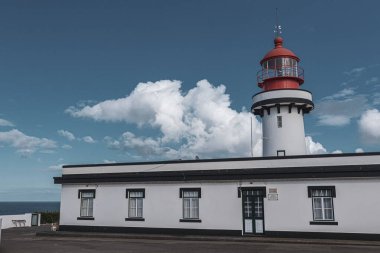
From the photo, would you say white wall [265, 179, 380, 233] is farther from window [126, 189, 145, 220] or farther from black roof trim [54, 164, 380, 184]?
window [126, 189, 145, 220]

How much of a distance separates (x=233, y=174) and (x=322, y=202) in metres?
4.50

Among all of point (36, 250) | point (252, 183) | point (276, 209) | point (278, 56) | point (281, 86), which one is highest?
point (278, 56)

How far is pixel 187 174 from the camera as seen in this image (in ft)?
70.3

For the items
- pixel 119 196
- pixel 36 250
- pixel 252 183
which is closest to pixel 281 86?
pixel 252 183

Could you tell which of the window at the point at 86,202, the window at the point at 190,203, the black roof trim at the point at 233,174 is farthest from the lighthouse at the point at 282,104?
the window at the point at 86,202

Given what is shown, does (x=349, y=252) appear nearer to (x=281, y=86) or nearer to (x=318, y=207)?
(x=318, y=207)

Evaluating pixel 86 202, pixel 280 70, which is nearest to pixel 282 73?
pixel 280 70

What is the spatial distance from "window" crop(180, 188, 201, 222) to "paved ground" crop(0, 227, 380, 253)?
176 centimetres

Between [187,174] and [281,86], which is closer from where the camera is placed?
[187,174]

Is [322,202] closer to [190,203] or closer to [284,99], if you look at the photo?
[190,203]

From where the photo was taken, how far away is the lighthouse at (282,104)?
78.5 ft

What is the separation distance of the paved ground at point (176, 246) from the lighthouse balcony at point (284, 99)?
350 inches

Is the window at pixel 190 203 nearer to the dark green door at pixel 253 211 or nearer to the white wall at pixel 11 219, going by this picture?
the dark green door at pixel 253 211

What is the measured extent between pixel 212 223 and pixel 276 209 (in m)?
3.39
